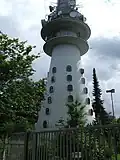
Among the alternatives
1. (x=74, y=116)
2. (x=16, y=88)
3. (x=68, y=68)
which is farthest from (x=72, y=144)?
(x=68, y=68)

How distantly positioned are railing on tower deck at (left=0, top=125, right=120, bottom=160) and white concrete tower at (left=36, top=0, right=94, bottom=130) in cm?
2506

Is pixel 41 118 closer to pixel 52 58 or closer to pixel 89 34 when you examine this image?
pixel 52 58

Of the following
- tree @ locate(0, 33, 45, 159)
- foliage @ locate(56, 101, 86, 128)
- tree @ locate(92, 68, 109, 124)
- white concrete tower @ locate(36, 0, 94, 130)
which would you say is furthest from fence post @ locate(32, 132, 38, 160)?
tree @ locate(92, 68, 109, 124)

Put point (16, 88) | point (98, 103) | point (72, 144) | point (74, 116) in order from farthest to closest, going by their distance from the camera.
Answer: point (98, 103)
point (74, 116)
point (16, 88)
point (72, 144)

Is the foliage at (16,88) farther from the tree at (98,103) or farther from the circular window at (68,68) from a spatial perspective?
the tree at (98,103)

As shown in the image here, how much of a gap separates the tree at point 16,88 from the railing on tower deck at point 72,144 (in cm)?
355

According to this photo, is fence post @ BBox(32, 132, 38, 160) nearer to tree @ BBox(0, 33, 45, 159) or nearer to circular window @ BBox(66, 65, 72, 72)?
tree @ BBox(0, 33, 45, 159)

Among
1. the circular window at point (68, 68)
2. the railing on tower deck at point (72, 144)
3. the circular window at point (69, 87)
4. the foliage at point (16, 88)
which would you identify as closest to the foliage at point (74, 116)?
the circular window at point (69, 87)

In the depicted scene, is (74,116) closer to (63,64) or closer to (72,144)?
(63,64)

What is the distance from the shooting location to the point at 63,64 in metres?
36.0

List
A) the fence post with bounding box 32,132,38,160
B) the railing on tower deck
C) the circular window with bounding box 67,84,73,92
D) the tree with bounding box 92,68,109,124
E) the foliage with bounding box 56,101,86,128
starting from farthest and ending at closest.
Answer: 1. the tree with bounding box 92,68,109,124
2. the circular window with bounding box 67,84,73,92
3. the foliage with bounding box 56,101,86,128
4. the fence post with bounding box 32,132,38,160
5. the railing on tower deck

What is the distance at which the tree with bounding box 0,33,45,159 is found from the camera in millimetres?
11922

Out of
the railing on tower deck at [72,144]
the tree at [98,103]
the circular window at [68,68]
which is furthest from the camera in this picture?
the tree at [98,103]

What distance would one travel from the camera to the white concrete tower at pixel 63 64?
3425 centimetres
